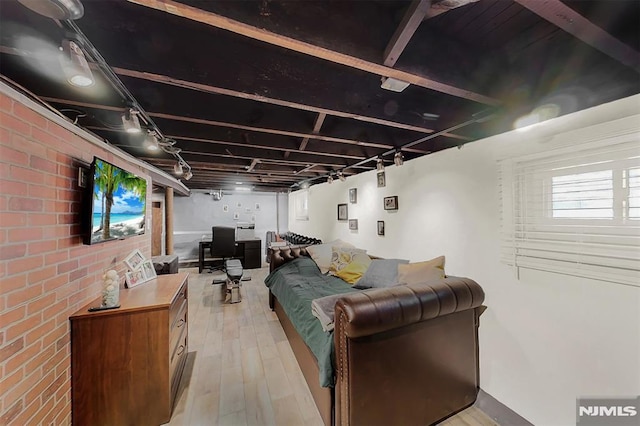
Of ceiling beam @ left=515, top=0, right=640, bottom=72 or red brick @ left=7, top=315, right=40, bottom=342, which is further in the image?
red brick @ left=7, top=315, right=40, bottom=342

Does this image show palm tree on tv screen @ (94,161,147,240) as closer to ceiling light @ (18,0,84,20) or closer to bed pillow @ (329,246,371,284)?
ceiling light @ (18,0,84,20)

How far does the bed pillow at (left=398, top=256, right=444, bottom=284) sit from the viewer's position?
Result: 225 cm

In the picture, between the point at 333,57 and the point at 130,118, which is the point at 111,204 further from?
the point at 333,57

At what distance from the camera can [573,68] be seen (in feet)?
4.20

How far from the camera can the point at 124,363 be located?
1.57 meters

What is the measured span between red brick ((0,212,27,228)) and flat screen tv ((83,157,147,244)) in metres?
0.42

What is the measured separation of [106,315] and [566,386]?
9.74ft

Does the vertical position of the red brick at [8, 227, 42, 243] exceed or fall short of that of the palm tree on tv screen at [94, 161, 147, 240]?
Answer: it falls short

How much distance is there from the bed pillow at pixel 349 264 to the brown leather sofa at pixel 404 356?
1.33 meters

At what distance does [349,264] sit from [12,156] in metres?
3.05

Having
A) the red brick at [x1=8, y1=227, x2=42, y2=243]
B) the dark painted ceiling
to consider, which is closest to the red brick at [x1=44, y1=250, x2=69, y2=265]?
the red brick at [x1=8, y1=227, x2=42, y2=243]

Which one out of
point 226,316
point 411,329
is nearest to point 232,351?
point 226,316

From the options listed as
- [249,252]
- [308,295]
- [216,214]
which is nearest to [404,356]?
[308,295]

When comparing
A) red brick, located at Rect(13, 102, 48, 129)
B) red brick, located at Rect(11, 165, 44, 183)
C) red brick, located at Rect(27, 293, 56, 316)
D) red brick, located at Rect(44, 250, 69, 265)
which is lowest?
red brick, located at Rect(27, 293, 56, 316)
